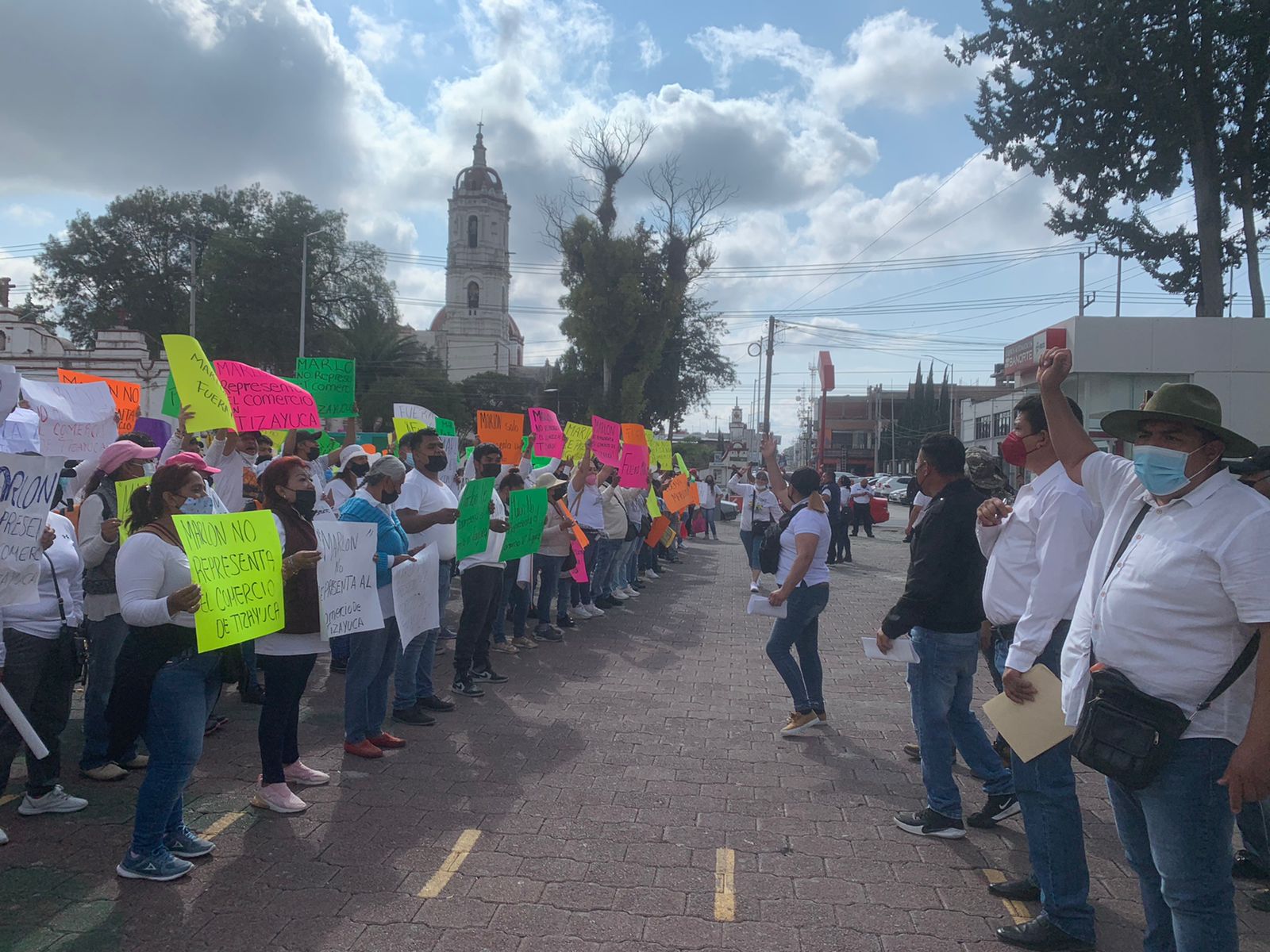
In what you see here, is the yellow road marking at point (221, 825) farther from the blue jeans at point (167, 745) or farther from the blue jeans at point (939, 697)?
the blue jeans at point (939, 697)

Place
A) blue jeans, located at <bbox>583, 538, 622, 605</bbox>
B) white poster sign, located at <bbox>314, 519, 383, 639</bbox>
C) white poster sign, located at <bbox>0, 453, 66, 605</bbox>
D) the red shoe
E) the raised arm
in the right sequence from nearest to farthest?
1. the raised arm
2. white poster sign, located at <bbox>0, 453, 66, 605</bbox>
3. white poster sign, located at <bbox>314, 519, 383, 639</bbox>
4. the red shoe
5. blue jeans, located at <bbox>583, 538, 622, 605</bbox>

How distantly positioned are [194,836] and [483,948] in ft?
5.80

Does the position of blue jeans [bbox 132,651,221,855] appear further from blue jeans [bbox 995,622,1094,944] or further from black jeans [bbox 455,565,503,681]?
blue jeans [bbox 995,622,1094,944]

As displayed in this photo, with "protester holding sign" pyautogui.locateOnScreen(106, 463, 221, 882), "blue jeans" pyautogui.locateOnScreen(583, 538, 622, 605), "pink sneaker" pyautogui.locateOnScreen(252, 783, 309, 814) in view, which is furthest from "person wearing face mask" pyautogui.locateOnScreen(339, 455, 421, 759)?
"blue jeans" pyautogui.locateOnScreen(583, 538, 622, 605)

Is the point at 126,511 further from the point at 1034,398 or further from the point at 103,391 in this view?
the point at 1034,398

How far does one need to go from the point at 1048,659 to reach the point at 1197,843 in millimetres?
1415

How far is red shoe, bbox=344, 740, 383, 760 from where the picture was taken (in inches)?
229

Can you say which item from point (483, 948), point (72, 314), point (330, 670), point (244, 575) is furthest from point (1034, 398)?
point (72, 314)

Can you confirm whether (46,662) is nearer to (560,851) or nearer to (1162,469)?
(560,851)

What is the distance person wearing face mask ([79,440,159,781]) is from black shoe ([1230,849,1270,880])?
232 inches

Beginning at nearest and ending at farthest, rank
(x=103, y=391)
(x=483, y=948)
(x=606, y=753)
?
(x=483, y=948) < (x=606, y=753) < (x=103, y=391)

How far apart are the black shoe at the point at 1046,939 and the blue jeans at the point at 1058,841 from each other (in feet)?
0.07

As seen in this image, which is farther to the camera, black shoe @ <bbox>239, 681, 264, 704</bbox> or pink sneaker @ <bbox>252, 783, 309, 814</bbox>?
black shoe @ <bbox>239, 681, 264, 704</bbox>

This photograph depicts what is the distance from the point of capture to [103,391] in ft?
24.5
